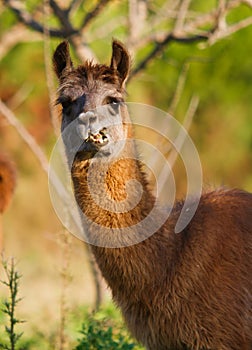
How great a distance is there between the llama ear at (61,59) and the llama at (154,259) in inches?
4.7

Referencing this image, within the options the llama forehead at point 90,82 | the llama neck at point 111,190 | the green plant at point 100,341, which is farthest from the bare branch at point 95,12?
the green plant at point 100,341

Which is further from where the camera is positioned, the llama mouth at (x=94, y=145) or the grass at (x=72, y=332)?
the grass at (x=72, y=332)

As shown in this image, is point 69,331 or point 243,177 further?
point 243,177

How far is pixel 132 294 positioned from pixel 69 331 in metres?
1.94

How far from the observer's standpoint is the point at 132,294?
618 centimetres

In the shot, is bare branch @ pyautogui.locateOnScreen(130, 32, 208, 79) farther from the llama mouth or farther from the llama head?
the llama mouth

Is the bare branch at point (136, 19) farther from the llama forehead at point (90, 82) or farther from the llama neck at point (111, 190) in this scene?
the llama neck at point (111, 190)

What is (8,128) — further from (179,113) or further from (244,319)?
(244,319)

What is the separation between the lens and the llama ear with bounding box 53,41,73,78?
21.1ft

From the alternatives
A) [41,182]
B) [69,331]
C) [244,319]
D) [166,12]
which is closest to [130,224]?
[244,319]

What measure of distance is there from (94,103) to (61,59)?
0.68 metres

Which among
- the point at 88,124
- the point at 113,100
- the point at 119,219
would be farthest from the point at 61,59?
the point at 119,219

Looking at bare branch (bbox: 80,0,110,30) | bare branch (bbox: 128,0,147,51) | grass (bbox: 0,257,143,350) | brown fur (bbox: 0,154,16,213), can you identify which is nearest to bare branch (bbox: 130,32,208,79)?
bare branch (bbox: 128,0,147,51)

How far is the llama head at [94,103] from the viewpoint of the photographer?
5828 millimetres
